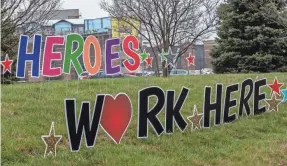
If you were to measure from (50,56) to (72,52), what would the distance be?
1.07ft

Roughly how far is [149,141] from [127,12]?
16.4 metres

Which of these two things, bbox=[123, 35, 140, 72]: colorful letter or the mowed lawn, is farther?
→ bbox=[123, 35, 140, 72]: colorful letter

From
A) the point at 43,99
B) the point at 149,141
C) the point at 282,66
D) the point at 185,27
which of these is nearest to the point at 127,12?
the point at 185,27

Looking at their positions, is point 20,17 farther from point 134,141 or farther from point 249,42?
point 134,141

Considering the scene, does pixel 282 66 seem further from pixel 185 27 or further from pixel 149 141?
pixel 149 141

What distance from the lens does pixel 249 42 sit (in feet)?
56.8

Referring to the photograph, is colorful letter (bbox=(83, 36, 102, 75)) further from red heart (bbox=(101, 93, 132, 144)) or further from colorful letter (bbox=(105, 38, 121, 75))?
red heart (bbox=(101, 93, 132, 144))

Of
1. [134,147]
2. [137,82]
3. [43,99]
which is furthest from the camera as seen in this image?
[137,82]

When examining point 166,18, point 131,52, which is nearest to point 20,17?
point 166,18

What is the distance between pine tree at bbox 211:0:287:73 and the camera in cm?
1718

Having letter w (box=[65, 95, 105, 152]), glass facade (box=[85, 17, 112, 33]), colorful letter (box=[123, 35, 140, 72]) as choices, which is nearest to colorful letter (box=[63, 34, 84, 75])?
letter w (box=[65, 95, 105, 152])

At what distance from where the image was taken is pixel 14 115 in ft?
20.5

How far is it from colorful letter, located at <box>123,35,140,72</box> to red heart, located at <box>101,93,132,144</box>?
82 centimetres

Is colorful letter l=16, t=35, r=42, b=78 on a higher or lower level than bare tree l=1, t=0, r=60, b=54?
lower
